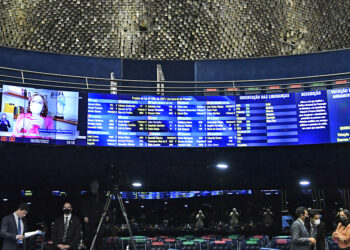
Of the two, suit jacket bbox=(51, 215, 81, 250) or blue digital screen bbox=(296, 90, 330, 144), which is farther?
blue digital screen bbox=(296, 90, 330, 144)

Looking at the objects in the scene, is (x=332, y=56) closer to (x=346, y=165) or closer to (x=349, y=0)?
(x=346, y=165)

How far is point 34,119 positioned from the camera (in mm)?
9656

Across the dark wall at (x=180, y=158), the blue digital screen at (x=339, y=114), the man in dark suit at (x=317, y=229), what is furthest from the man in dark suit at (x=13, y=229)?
the blue digital screen at (x=339, y=114)

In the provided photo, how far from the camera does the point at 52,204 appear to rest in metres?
Result: 13.2

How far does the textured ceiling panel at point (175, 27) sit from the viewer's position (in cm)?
1398

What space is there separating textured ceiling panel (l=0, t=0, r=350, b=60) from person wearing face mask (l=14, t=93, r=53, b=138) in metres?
4.58

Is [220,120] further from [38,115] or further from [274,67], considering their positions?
[38,115]

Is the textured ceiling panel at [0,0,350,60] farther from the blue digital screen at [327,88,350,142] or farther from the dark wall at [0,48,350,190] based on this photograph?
the blue digital screen at [327,88,350,142]

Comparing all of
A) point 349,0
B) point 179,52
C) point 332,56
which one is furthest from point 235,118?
point 349,0

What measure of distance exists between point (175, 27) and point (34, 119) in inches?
241

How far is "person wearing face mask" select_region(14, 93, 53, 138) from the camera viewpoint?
9.54 metres

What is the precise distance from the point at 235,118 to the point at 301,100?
4.66ft

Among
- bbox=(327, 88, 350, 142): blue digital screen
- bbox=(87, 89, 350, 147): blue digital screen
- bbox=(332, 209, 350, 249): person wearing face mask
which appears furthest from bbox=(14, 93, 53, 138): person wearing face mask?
bbox=(332, 209, 350, 249): person wearing face mask

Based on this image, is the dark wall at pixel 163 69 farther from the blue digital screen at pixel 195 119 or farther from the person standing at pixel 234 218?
the person standing at pixel 234 218
